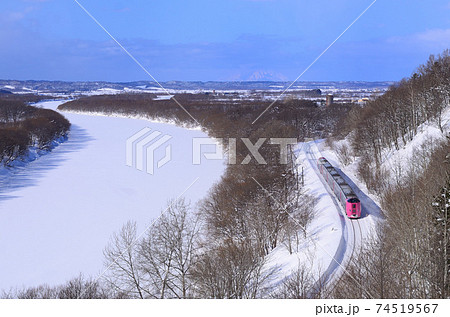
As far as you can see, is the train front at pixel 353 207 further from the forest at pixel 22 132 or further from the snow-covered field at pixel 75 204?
the forest at pixel 22 132

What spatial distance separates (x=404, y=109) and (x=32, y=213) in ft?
106

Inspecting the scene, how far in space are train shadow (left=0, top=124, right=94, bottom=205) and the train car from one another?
25.8m

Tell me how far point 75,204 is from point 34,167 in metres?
20.2

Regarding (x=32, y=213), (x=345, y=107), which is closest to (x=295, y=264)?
(x=32, y=213)

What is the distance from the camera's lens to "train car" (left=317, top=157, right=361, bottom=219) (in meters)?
21.3

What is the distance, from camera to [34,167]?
4497cm

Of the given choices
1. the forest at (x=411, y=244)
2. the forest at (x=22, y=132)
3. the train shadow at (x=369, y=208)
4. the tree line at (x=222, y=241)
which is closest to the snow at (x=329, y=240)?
the train shadow at (x=369, y=208)

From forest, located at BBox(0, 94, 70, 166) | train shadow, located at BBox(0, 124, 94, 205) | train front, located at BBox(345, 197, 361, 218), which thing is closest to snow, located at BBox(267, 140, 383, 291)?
train front, located at BBox(345, 197, 361, 218)

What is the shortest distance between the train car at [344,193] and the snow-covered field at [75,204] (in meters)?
9.49

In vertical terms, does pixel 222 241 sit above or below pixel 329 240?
below

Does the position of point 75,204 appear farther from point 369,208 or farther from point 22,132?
point 22,132

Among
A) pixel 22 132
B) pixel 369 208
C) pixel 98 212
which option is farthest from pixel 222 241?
pixel 22 132

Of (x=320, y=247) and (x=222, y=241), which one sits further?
(x=222, y=241)
